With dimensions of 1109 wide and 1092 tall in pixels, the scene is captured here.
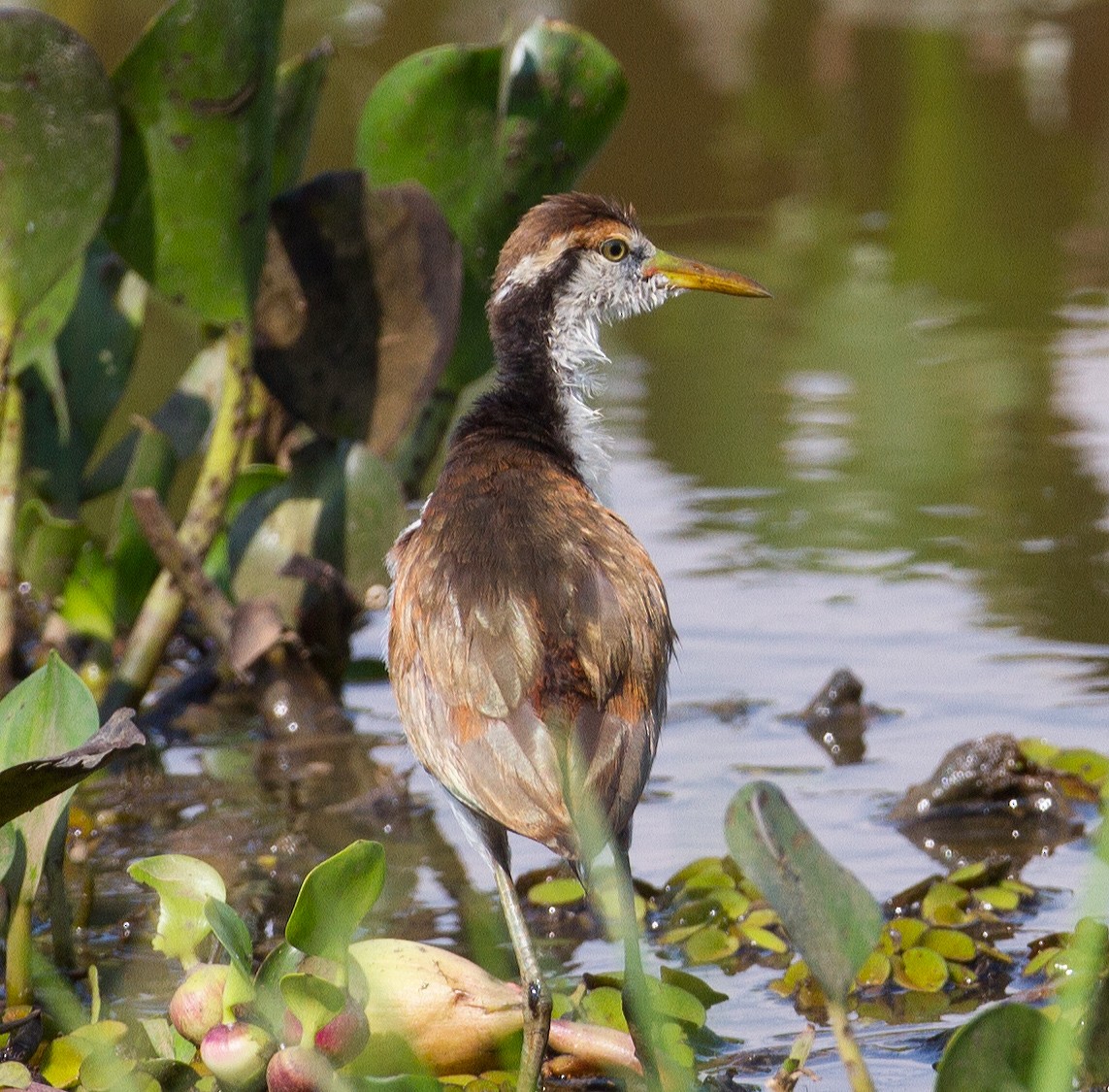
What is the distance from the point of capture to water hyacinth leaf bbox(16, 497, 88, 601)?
524 cm

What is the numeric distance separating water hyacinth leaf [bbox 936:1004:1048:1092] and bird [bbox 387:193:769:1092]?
493mm

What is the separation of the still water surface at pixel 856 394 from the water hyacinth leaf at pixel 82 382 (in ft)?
3.63

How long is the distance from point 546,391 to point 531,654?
0.97m

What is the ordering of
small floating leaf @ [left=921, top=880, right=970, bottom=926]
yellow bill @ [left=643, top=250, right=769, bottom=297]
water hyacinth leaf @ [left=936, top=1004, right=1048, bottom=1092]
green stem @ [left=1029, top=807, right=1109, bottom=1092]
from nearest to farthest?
green stem @ [left=1029, top=807, right=1109, bottom=1092] < water hyacinth leaf @ [left=936, top=1004, right=1048, bottom=1092] < small floating leaf @ [left=921, top=880, right=970, bottom=926] < yellow bill @ [left=643, top=250, right=769, bottom=297]

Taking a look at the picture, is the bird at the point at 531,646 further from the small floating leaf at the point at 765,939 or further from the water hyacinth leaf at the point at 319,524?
the water hyacinth leaf at the point at 319,524

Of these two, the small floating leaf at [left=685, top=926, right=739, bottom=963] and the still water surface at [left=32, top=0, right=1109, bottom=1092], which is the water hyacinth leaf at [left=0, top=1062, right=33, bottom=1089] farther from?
the small floating leaf at [left=685, top=926, right=739, bottom=963]

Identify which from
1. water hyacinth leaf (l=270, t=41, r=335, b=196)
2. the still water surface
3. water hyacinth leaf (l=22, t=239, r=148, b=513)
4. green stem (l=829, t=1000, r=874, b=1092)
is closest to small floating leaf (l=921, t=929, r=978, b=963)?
the still water surface

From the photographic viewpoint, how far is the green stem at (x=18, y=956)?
367 centimetres

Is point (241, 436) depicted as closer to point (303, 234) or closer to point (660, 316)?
point (303, 234)

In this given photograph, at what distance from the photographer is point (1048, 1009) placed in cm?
345

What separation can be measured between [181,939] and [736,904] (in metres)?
1.25

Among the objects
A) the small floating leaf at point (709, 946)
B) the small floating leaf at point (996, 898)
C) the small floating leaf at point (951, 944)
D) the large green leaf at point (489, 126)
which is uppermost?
the large green leaf at point (489, 126)

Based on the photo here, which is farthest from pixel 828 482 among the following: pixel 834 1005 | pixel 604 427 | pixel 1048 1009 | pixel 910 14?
pixel 910 14

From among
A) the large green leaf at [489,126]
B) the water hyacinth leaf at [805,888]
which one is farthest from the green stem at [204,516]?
the water hyacinth leaf at [805,888]
